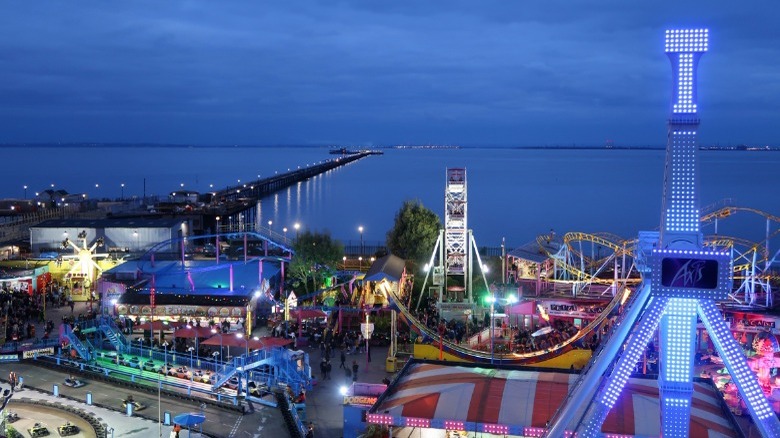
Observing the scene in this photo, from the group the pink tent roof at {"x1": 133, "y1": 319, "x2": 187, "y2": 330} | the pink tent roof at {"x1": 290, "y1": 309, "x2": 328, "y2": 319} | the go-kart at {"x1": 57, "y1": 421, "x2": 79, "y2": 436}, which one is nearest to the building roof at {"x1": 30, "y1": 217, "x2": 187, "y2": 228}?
the pink tent roof at {"x1": 133, "y1": 319, "x2": 187, "y2": 330}

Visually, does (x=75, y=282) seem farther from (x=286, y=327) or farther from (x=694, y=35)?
(x=694, y=35)

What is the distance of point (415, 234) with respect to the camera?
43.8 metres

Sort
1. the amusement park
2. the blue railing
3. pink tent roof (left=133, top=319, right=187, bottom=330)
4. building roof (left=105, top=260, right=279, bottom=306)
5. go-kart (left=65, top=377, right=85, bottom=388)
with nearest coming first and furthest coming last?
the amusement park, go-kart (left=65, top=377, right=85, bottom=388), the blue railing, pink tent roof (left=133, top=319, right=187, bottom=330), building roof (left=105, top=260, right=279, bottom=306)

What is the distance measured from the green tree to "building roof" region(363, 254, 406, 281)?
3.38m

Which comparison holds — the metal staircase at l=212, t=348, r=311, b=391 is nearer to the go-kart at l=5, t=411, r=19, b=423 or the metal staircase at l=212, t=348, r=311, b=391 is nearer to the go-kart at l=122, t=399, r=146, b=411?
the go-kart at l=122, t=399, r=146, b=411

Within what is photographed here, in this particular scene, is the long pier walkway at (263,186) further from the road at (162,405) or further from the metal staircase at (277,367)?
the metal staircase at (277,367)

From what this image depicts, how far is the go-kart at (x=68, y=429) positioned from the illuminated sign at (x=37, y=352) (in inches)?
283

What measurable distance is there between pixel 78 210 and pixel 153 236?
70.7 ft

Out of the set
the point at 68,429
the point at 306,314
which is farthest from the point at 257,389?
the point at 306,314

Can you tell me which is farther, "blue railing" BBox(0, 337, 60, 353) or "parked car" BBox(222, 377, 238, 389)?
"blue railing" BBox(0, 337, 60, 353)

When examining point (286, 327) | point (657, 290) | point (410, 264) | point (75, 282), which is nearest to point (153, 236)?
point (75, 282)

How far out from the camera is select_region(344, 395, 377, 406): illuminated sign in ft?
64.9

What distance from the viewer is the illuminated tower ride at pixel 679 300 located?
12680mm

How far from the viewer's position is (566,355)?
2569cm
